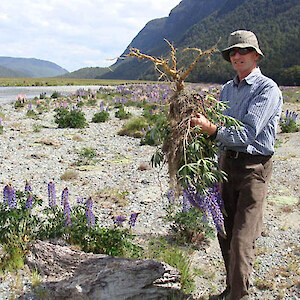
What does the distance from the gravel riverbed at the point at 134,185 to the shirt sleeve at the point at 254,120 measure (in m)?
0.80

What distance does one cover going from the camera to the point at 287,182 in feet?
25.8

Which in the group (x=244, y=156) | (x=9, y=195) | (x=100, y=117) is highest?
(x=244, y=156)

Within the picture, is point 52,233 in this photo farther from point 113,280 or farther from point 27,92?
point 27,92

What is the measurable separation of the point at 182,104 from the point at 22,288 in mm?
2814

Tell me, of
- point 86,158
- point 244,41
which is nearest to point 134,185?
point 86,158

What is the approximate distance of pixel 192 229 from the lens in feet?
16.5

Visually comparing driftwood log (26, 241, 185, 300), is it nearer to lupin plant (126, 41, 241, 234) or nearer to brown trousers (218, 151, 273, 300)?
brown trousers (218, 151, 273, 300)

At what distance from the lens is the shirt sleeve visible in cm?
276

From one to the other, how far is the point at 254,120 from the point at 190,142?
572mm

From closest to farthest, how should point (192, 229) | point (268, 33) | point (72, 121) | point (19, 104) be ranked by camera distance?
point (192, 229), point (72, 121), point (19, 104), point (268, 33)

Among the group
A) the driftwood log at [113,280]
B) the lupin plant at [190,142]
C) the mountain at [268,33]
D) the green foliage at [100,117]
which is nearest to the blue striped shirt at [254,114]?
the lupin plant at [190,142]

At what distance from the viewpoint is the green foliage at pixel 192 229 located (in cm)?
496

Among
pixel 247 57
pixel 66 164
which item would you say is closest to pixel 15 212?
pixel 247 57

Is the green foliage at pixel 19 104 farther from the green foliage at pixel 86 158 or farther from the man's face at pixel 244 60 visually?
the man's face at pixel 244 60
